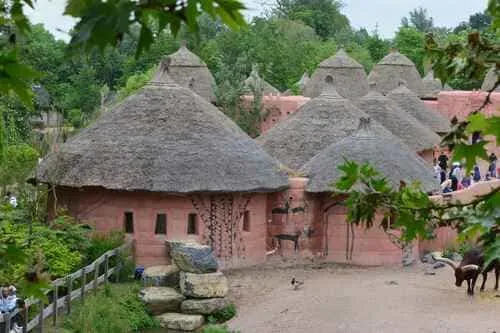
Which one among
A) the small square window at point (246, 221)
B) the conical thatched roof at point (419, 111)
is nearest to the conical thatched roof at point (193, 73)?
the conical thatched roof at point (419, 111)

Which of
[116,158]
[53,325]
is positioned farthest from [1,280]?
[116,158]

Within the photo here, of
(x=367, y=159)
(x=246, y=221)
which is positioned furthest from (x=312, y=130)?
(x=246, y=221)

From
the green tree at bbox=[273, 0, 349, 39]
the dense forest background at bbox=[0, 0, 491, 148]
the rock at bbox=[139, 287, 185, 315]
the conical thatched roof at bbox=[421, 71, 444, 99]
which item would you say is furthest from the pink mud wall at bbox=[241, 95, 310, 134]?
the green tree at bbox=[273, 0, 349, 39]

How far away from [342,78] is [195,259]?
2259 cm

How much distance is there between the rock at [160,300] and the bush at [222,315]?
0.64 m

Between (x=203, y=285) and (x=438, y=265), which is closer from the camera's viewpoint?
(x=203, y=285)

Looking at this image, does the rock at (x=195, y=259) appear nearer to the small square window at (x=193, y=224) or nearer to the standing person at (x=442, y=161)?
the small square window at (x=193, y=224)

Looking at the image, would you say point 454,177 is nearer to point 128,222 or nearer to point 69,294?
point 128,222

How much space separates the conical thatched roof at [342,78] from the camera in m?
43.2

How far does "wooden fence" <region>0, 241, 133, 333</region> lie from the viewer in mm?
16564

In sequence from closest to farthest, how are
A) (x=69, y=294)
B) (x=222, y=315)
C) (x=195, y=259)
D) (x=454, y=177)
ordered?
1. (x=69, y=294)
2. (x=222, y=315)
3. (x=195, y=259)
4. (x=454, y=177)

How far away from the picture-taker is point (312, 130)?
96.5ft

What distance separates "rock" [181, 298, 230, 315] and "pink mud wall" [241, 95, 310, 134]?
18923 millimetres

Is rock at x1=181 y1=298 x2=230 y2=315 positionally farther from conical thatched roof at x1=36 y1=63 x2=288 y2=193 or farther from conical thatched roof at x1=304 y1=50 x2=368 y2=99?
conical thatched roof at x1=304 y1=50 x2=368 y2=99
